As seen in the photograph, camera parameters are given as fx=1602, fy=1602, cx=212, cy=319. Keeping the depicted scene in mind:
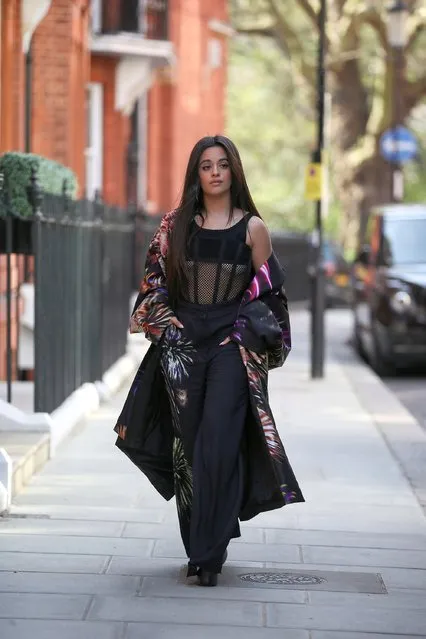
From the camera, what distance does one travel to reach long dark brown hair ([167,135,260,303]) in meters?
6.31

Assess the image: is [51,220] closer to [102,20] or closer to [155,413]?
[155,413]

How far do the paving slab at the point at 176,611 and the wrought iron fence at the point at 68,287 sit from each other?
3.45 meters

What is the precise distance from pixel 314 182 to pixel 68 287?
517 cm

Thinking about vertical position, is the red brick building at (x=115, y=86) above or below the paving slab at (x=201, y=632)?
above

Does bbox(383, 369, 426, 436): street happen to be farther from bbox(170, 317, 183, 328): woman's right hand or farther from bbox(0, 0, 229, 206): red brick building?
bbox(170, 317, 183, 328): woman's right hand

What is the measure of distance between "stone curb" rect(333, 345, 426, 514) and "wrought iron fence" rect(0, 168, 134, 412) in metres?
2.18

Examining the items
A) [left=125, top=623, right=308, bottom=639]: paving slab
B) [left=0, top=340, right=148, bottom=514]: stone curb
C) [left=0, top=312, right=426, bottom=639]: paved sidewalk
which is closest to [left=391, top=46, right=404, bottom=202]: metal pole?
[left=0, top=340, right=148, bottom=514]: stone curb

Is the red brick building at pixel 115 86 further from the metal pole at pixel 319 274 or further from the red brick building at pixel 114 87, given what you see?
the metal pole at pixel 319 274

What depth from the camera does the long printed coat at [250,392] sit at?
6.27 m

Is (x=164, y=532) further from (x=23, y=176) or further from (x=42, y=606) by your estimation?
(x=23, y=176)

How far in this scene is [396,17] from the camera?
86.6 feet

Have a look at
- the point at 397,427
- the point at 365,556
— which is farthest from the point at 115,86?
the point at 365,556

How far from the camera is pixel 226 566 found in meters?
6.64

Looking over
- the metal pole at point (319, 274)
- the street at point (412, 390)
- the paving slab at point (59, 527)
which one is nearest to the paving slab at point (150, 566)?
the paving slab at point (59, 527)
